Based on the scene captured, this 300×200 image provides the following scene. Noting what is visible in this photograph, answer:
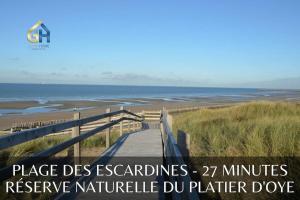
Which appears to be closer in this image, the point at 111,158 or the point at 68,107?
the point at 111,158

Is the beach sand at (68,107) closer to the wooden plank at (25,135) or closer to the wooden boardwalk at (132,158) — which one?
the wooden boardwalk at (132,158)

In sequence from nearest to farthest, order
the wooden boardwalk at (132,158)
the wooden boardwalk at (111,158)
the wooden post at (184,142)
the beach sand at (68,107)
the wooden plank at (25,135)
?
the wooden plank at (25,135), the wooden boardwalk at (111,158), the wooden post at (184,142), the wooden boardwalk at (132,158), the beach sand at (68,107)

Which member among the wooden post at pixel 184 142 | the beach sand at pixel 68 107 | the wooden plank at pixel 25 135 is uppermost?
the wooden plank at pixel 25 135

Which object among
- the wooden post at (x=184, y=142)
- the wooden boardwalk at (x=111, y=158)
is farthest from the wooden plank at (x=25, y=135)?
the wooden post at (x=184, y=142)

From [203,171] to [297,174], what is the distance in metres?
1.81

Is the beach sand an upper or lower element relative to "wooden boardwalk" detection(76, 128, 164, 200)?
lower

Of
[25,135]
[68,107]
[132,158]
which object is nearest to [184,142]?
[25,135]

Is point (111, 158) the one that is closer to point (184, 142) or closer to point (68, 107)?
point (184, 142)

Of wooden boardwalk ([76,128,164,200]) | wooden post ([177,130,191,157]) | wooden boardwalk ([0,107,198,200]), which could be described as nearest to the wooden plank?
wooden boardwalk ([0,107,198,200])

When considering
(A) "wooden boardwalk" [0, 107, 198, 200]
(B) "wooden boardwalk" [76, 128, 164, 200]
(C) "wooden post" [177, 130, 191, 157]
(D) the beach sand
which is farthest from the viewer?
(D) the beach sand

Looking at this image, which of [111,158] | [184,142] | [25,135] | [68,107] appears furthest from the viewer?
[68,107]

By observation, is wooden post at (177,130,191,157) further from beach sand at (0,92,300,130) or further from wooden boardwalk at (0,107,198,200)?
beach sand at (0,92,300,130)

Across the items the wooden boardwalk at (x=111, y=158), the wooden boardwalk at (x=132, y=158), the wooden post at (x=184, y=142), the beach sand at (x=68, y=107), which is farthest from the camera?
the beach sand at (x=68, y=107)

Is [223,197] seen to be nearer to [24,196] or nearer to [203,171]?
[203,171]
